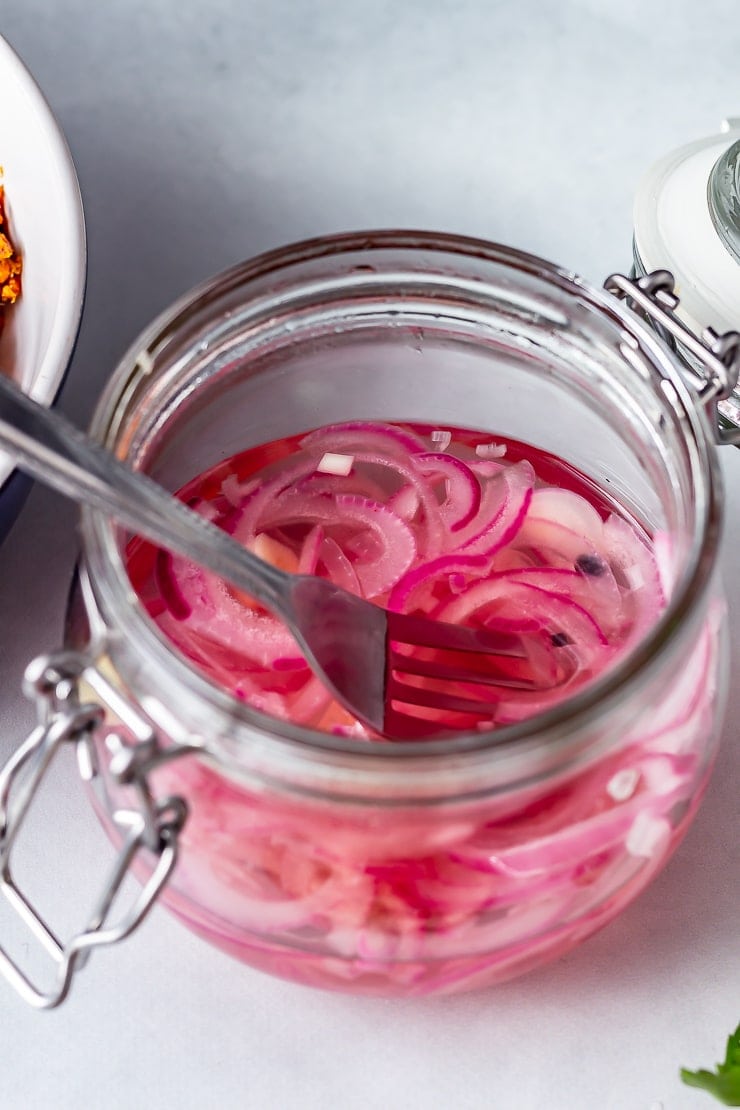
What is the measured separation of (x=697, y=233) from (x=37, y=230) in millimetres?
503

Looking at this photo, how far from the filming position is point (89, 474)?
65cm

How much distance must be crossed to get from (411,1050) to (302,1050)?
6 cm

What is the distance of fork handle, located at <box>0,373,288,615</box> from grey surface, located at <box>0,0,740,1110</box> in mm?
315

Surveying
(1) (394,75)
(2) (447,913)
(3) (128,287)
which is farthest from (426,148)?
(2) (447,913)

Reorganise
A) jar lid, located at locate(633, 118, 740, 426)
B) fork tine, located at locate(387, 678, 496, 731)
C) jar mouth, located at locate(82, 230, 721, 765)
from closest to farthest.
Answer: jar mouth, located at locate(82, 230, 721, 765) → fork tine, located at locate(387, 678, 496, 731) → jar lid, located at locate(633, 118, 740, 426)

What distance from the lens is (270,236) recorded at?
1.19 m

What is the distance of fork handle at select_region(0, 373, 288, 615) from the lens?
65 centimetres

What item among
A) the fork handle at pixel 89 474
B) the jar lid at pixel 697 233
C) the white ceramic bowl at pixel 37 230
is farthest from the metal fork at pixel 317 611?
the jar lid at pixel 697 233

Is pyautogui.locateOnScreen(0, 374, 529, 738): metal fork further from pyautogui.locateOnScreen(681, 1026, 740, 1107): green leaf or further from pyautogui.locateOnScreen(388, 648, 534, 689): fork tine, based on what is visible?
pyautogui.locateOnScreen(681, 1026, 740, 1107): green leaf

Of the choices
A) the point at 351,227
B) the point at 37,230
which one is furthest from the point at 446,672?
the point at 351,227

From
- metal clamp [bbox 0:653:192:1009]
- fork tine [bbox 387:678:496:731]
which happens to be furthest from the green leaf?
metal clamp [bbox 0:653:192:1009]

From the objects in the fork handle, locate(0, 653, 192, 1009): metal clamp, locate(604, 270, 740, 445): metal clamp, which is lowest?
locate(0, 653, 192, 1009): metal clamp

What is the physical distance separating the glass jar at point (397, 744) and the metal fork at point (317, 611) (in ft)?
0.09

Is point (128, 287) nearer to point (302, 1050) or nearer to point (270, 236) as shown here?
point (270, 236)
